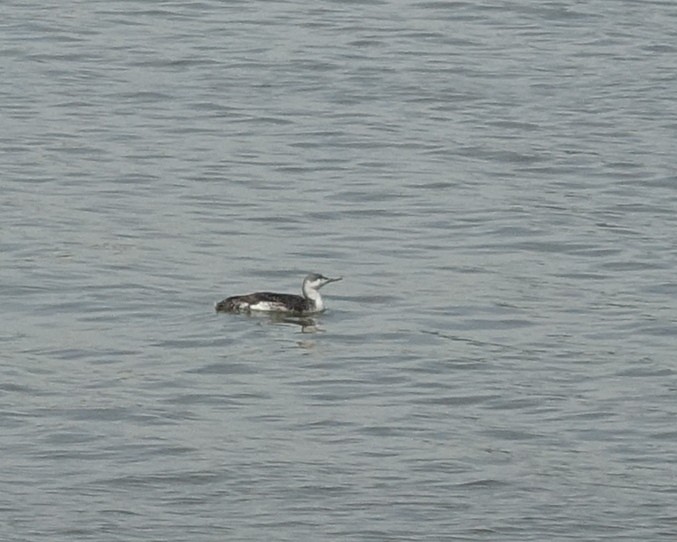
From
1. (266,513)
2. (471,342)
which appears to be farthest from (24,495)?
(471,342)

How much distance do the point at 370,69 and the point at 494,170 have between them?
183 inches

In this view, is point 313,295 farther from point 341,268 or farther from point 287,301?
point 341,268

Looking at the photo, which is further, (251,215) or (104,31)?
(104,31)

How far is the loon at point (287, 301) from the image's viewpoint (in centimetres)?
1584

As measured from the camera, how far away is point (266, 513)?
11367mm

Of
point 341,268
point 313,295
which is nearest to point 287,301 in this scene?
point 313,295

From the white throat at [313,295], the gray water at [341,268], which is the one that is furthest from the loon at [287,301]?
the gray water at [341,268]

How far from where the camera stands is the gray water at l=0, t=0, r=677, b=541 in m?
11.8

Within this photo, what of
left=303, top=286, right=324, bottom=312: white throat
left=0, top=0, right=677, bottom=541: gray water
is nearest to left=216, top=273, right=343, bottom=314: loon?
left=303, top=286, right=324, bottom=312: white throat

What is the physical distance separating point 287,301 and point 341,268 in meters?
1.24

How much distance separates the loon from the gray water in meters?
0.14

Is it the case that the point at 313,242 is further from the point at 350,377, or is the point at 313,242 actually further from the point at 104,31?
the point at 104,31

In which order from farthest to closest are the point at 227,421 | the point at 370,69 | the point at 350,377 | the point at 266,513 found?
the point at 370,69 → the point at 350,377 → the point at 227,421 → the point at 266,513

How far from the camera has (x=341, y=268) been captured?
56.8 feet
